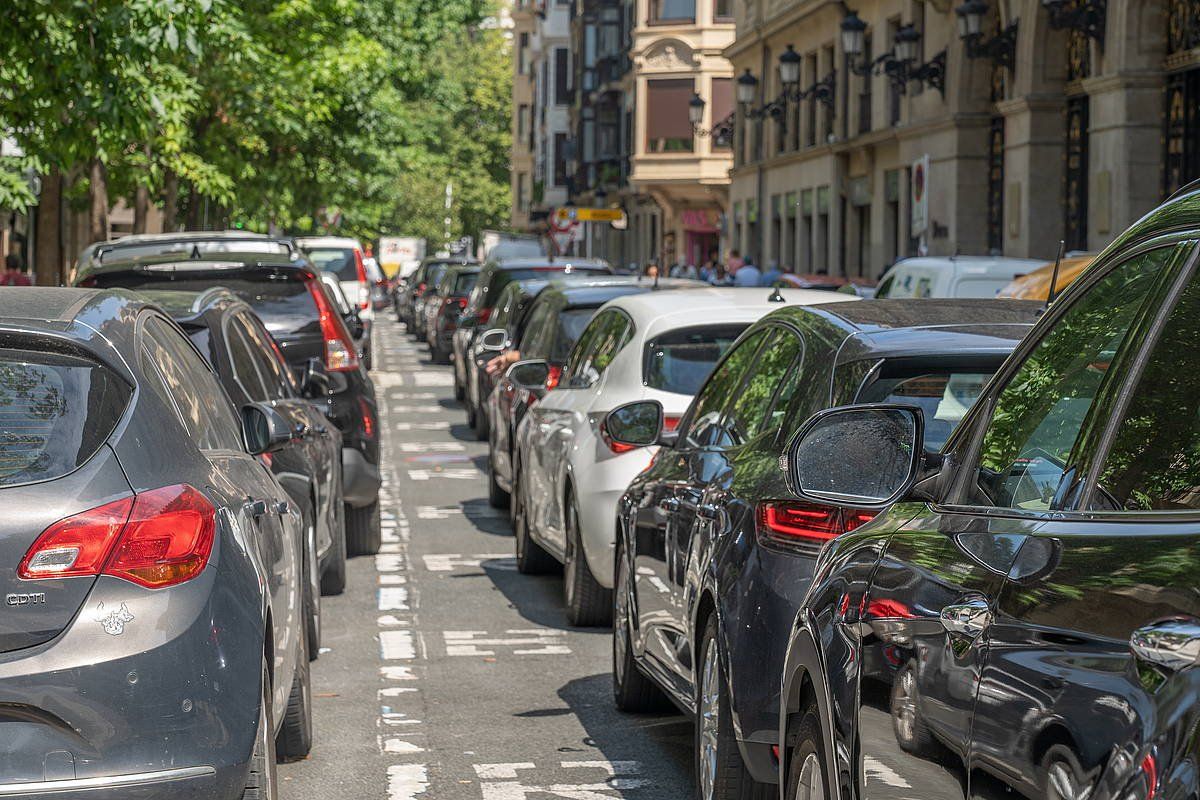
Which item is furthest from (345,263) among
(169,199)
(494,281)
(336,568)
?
(336,568)

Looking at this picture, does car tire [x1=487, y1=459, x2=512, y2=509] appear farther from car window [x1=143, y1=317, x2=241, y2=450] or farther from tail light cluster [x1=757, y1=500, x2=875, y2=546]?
tail light cluster [x1=757, y1=500, x2=875, y2=546]

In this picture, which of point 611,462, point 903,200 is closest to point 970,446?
point 611,462

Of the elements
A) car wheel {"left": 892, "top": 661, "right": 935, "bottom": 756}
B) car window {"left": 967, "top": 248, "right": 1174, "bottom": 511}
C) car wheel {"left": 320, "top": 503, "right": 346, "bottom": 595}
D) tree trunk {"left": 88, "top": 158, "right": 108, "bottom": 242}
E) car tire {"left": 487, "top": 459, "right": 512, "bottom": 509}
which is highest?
tree trunk {"left": 88, "top": 158, "right": 108, "bottom": 242}

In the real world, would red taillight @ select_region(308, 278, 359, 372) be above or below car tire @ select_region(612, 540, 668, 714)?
above

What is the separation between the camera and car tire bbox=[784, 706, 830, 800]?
4.14 metres

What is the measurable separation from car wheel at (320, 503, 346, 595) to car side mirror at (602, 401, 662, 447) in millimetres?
2706

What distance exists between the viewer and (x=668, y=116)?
60.8 m

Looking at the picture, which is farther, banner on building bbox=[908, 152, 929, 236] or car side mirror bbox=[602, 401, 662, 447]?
banner on building bbox=[908, 152, 929, 236]

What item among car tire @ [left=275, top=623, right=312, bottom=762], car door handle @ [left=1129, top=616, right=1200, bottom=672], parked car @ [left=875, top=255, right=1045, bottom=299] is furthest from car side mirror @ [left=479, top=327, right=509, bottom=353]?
car door handle @ [left=1129, top=616, right=1200, bottom=672]

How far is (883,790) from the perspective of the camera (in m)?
3.62

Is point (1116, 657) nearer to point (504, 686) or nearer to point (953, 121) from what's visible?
point (504, 686)

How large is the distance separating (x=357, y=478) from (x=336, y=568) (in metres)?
1.31

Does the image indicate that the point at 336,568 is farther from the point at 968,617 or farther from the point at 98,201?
the point at 98,201

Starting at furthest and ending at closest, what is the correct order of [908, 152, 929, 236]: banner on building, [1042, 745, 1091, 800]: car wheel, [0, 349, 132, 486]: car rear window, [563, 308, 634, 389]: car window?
[908, 152, 929, 236]: banner on building
[563, 308, 634, 389]: car window
[0, 349, 132, 486]: car rear window
[1042, 745, 1091, 800]: car wheel
